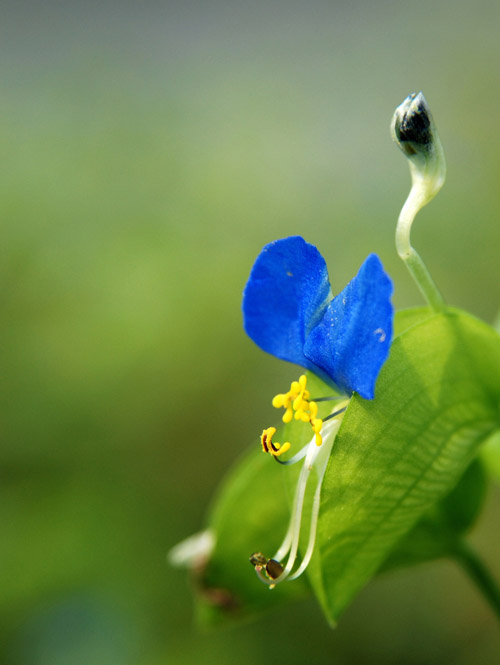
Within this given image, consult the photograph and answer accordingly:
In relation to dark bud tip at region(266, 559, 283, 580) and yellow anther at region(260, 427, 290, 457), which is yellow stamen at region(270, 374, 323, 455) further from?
dark bud tip at region(266, 559, 283, 580)

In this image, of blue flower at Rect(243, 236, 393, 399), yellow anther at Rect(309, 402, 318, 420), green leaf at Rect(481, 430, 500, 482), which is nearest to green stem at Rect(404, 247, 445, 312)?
blue flower at Rect(243, 236, 393, 399)

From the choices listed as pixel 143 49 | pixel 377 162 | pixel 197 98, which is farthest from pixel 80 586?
pixel 143 49

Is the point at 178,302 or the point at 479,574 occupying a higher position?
the point at 178,302

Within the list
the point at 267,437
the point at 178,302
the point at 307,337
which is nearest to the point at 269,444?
the point at 267,437

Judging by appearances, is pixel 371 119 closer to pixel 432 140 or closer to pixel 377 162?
pixel 377 162

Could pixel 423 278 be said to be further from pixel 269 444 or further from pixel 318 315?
pixel 269 444

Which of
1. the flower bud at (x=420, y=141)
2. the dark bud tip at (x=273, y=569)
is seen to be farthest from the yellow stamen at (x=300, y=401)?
the flower bud at (x=420, y=141)

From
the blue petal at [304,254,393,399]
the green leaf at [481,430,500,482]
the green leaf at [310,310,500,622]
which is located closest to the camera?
the blue petal at [304,254,393,399]
